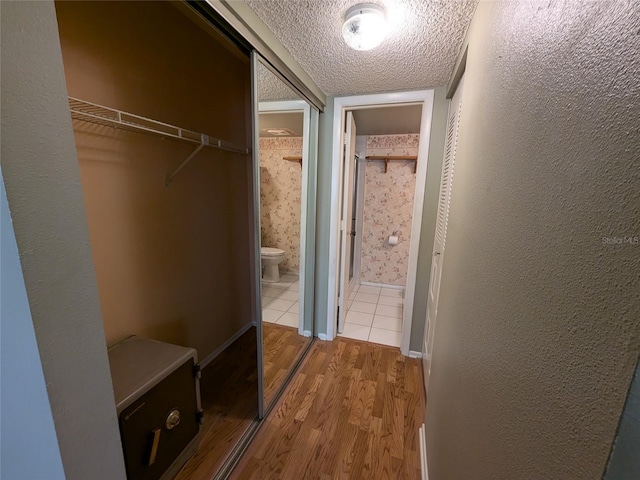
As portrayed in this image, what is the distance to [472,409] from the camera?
27.9 inches

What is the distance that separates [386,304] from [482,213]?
9.29 feet

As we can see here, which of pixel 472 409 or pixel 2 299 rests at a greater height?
pixel 2 299

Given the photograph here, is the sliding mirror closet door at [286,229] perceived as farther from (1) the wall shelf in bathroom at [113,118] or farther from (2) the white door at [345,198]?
(1) the wall shelf in bathroom at [113,118]

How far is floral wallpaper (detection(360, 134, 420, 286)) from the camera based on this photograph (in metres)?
3.58

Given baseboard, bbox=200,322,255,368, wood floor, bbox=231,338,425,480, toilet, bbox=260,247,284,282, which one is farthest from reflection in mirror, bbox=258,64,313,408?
baseboard, bbox=200,322,255,368

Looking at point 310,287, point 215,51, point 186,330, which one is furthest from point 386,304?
point 215,51

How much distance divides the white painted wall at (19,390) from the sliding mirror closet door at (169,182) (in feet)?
2.36

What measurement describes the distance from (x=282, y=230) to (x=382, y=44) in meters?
1.58

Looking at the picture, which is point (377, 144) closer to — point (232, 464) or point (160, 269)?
point (160, 269)

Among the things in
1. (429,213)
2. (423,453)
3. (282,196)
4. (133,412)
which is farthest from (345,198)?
(133,412)

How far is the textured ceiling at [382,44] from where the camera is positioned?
3.68 feet

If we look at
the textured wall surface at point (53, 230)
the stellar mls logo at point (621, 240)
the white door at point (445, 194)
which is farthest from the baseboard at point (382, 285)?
the stellar mls logo at point (621, 240)

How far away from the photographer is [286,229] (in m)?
2.45

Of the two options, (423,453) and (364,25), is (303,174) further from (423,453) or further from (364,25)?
(423,453)
